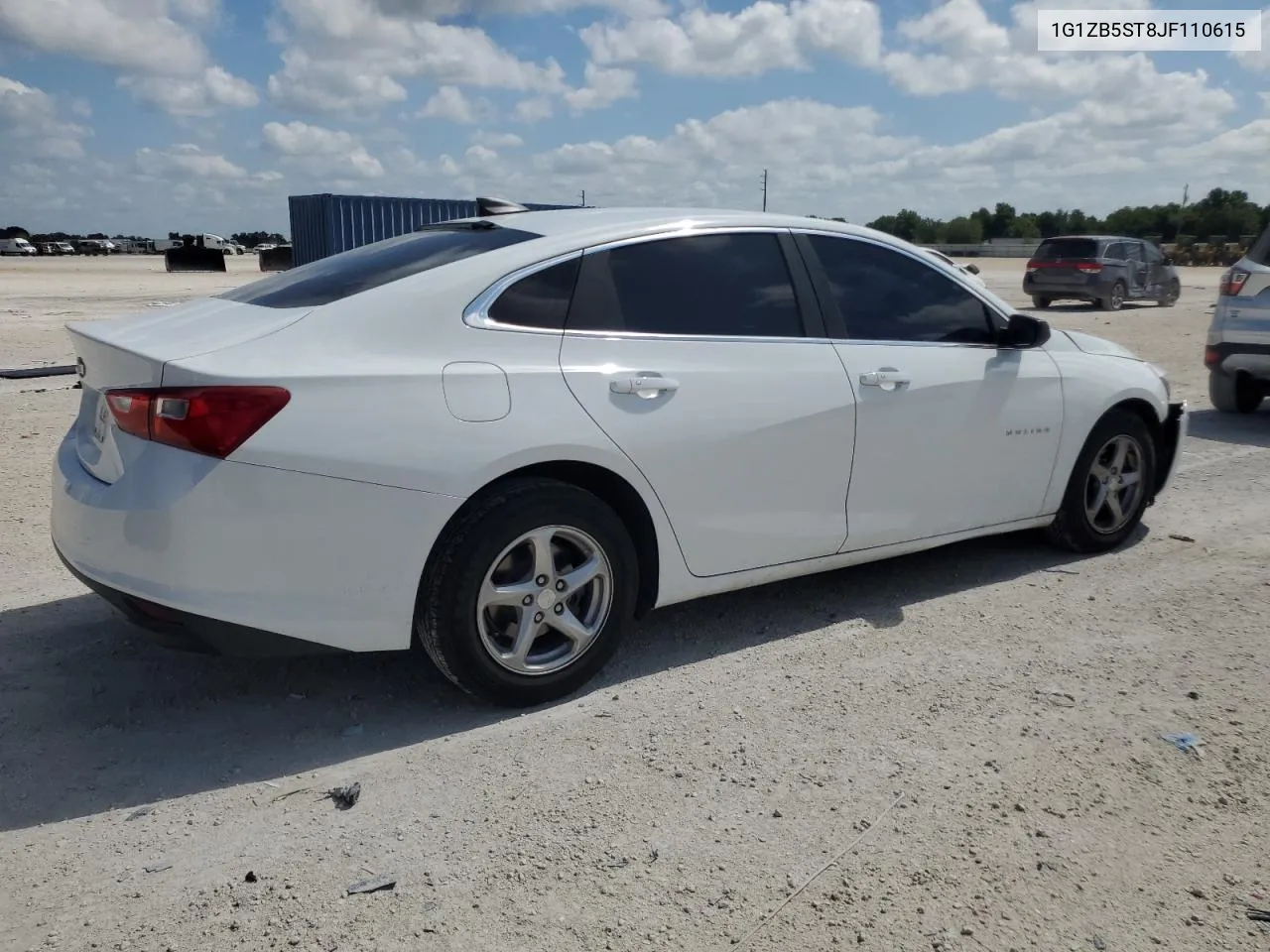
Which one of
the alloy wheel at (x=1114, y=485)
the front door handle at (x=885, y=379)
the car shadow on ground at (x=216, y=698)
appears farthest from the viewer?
the alloy wheel at (x=1114, y=485)

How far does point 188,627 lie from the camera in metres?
3.28

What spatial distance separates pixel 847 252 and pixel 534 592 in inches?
79.3

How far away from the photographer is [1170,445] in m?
5.86

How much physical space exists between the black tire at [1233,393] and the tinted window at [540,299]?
8011mm

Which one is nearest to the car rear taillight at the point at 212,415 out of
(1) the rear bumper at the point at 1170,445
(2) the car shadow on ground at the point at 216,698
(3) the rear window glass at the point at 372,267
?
(3) the rear window glass at the point at 372,267

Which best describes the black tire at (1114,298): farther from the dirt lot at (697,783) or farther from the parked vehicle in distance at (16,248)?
the parked vehicle in distance at (16,248)

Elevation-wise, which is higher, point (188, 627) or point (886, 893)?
point (188, 627)

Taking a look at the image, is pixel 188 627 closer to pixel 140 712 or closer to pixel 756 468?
pixel 140 712

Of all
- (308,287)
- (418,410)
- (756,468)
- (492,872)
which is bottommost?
(492,872)

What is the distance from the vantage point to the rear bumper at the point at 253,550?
3.22 meters

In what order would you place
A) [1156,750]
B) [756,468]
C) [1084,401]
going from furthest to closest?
[1084,401], [756,468], [1156,750]

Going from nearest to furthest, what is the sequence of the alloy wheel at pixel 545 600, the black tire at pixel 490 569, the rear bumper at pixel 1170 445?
the black tire at pixel 490 569 < the alloy wheel at pixel 545 600 < the rear bumper at pixel 1170 445

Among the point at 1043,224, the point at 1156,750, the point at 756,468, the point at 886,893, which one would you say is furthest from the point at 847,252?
the point at 1043,224

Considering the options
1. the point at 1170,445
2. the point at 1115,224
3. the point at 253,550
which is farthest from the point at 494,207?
the point at 1115,224
